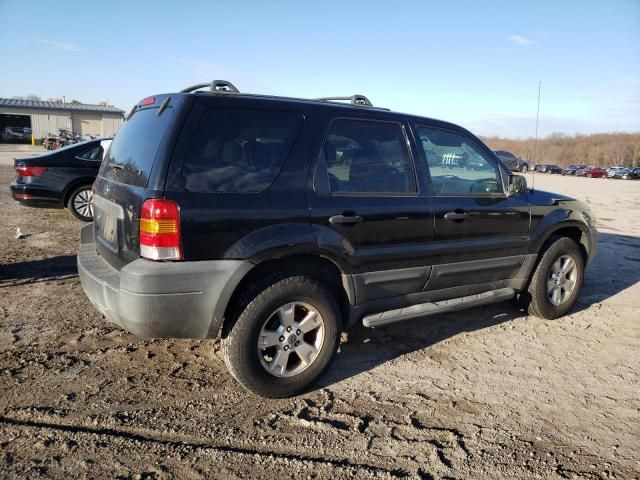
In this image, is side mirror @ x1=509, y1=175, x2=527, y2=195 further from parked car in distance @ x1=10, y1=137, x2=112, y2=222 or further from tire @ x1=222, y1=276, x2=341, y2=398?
parked car in distance @ x1=10, y1=137, x2=112, y2=222

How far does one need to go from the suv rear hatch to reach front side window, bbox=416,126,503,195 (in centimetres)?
194

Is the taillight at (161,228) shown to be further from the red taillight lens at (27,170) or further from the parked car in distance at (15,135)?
the parked car in distance at (15,135)

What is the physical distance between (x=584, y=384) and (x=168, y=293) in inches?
118

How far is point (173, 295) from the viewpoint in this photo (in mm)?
2904

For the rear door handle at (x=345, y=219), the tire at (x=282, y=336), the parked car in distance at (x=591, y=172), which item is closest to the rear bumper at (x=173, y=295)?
the tire at (x=282, y=336)

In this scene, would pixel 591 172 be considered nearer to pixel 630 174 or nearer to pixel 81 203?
pixel 630 174

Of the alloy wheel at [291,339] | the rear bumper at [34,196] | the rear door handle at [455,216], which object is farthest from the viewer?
the rear bumper at [34,196]

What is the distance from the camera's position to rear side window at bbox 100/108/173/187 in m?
3.05

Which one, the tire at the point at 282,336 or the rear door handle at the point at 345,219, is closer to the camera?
the tire at the point at 282,336

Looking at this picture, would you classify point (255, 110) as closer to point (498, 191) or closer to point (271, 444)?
point (271, 444)

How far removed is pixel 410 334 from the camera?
4461 millimetres

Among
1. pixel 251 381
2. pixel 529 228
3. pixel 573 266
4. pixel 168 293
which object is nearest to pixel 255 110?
pixel 168 293

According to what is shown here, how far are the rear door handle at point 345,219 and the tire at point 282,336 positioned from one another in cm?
41

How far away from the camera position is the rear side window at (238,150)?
118 inches
